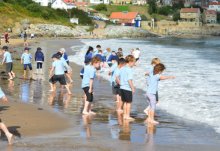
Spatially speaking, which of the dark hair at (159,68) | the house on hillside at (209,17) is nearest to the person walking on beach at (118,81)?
the dark hair at (159,68)

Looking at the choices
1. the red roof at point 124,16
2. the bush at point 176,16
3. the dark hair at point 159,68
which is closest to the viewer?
the dark hair at point 159,68

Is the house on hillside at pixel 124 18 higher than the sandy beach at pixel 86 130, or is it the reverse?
the house on hillside at pixel 124 18

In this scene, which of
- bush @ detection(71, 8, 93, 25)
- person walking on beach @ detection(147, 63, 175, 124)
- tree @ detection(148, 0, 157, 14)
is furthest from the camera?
tree @ detection(148, 0, 157, 14)

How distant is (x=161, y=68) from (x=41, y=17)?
85.8m

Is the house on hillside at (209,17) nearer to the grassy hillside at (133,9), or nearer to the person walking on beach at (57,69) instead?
the grassy hillside at (133,9)

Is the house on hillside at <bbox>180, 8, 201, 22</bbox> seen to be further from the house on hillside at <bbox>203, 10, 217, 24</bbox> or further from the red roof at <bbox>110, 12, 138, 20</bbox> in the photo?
the red roof at <bbox>110, 12, 138, 20</bbox>

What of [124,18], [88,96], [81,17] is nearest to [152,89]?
[88,96]

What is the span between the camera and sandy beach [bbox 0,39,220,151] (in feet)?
28.9

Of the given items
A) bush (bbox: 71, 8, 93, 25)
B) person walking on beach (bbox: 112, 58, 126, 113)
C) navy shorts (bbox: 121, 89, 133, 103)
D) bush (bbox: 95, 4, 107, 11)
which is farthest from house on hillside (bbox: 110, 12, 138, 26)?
navy shorts (bbox: 121, 89, 133, 103)

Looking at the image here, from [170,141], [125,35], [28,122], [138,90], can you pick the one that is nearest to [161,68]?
[170,141]

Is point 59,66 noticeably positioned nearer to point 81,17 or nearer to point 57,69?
point 57,69

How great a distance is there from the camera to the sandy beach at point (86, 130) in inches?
347

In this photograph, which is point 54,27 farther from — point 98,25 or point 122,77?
point 122,77

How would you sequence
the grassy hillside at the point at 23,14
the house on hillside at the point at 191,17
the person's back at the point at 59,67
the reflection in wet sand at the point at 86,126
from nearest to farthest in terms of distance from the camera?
the reflection in wet sand at the point at 86,126
the person's back at the point at 59,67
the grassy hillside at the point at 23,14
the house on hillside at the point at 191,17
